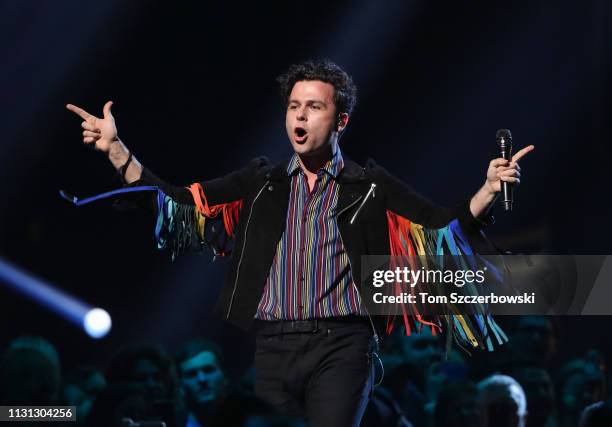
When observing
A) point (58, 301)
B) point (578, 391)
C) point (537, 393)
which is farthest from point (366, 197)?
point (58, 301)

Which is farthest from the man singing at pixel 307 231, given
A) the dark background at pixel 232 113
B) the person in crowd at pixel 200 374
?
the dark background at pixel 232 113

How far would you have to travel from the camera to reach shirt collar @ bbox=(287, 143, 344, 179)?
150 inches

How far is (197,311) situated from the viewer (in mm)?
8727

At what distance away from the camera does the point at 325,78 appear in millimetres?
3891

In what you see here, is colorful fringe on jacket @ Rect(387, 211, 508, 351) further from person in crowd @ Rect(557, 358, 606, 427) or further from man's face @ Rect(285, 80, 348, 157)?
person in crowd @ Rect(557, 358, 606, 427)

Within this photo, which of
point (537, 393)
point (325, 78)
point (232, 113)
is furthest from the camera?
point (232, 113)

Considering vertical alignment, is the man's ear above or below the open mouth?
above

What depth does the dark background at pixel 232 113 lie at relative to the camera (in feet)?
25.5

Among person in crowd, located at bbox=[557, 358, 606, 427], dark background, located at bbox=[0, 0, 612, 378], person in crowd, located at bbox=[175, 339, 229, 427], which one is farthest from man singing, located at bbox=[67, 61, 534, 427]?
dark background, located at bbox=[0, 0, 612, 378]

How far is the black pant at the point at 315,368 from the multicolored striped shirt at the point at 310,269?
0.19 feet

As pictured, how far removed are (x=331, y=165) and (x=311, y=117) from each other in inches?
8.6

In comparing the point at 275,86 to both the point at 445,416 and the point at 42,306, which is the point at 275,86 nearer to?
the point at 42,306

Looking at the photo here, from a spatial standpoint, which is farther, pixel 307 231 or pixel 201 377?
pixel 201 377

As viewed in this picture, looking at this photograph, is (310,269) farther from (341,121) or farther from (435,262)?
(341,121)
